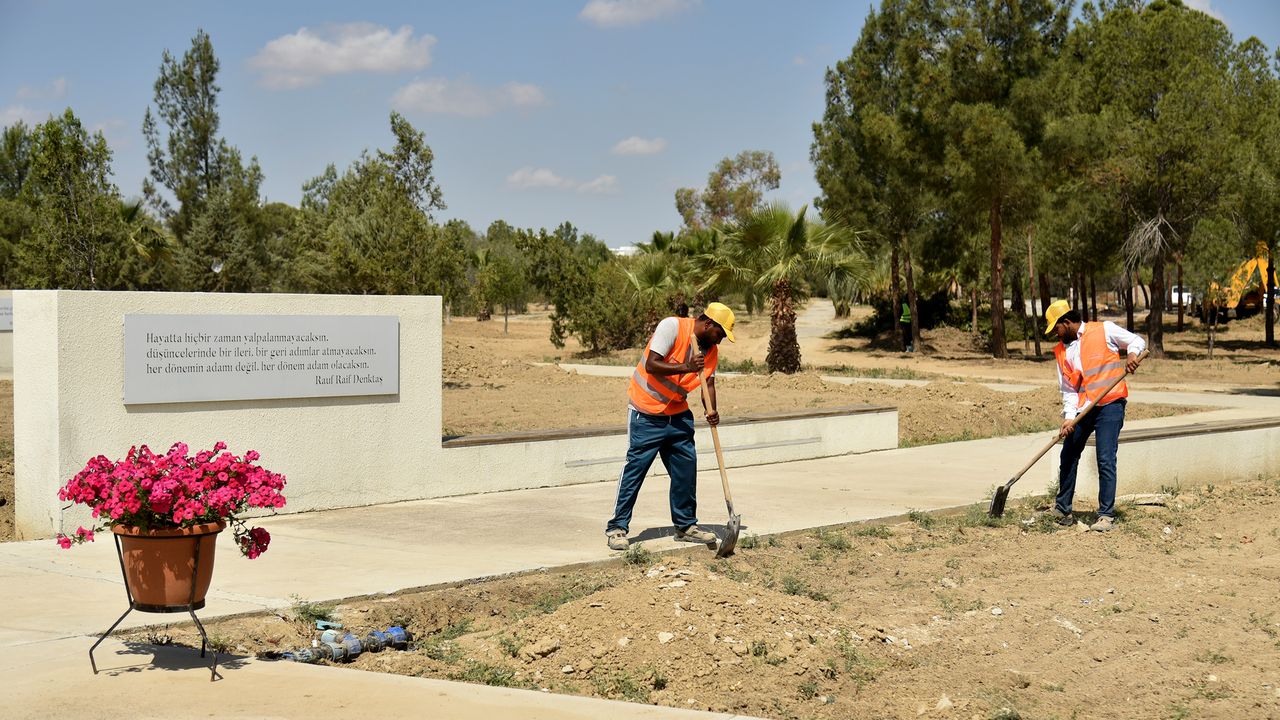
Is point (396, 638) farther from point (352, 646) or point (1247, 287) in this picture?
point (1247, 287)

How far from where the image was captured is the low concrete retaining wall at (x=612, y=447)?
11.3m

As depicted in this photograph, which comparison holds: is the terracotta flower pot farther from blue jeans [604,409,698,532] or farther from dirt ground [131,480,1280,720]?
blue jeans [604,409,698,532]

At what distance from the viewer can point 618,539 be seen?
28.2ft

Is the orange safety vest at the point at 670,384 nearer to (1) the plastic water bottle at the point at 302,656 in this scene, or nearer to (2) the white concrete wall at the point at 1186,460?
(1) the plastic water bottle at the point at 302,656

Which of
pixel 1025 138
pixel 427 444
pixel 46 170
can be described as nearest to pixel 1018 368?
pixel 1025 138

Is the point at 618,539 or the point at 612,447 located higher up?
the point at 612,447

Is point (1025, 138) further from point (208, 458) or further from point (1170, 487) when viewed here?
point (208, 458)

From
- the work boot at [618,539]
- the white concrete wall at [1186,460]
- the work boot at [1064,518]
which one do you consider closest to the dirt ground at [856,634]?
the work boot at [618,539]

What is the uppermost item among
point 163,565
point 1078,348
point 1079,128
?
point 1079,128

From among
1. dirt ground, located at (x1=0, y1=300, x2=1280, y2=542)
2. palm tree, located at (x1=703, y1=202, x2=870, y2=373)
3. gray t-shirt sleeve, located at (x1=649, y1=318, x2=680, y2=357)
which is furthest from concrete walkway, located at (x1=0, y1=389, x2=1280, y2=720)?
palm tree, located at (x1=703, y1=202, x2=870, y2=373)

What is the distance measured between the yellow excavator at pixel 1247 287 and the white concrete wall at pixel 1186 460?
21.8 meters

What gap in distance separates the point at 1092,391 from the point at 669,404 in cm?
353

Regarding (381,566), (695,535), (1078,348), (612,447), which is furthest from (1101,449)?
(381,566)

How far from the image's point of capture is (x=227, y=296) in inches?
372
